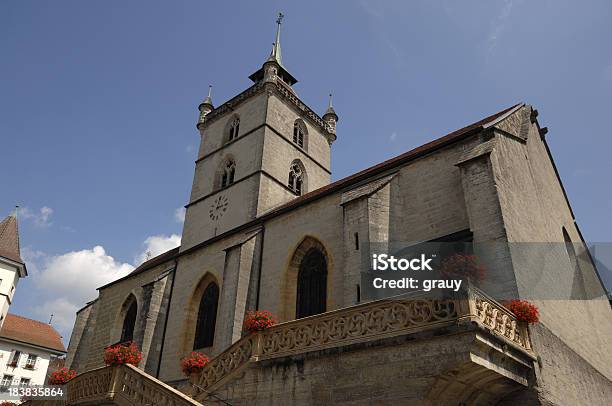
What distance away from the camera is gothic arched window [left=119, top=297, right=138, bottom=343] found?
21922 millimetres

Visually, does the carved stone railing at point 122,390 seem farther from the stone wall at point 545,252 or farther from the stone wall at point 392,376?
the stone wall at point 545,252

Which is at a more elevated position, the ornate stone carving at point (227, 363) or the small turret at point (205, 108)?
the small turret at point (205, 108)

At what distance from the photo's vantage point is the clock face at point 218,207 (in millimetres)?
22938

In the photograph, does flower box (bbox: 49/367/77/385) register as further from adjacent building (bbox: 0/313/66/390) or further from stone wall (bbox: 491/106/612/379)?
adjacent building (bbox: 0/313/66/390)

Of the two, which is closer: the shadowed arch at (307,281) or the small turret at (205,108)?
the shadowed arch at (307,281)

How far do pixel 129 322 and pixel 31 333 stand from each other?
734 inches

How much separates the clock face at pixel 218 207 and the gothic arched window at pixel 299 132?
5.93m

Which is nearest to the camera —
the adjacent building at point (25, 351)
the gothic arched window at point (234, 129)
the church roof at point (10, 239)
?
the gothic arched window at point (234, 129)

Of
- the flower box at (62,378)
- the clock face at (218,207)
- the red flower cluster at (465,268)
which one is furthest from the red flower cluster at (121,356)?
the clock face at (218,207)

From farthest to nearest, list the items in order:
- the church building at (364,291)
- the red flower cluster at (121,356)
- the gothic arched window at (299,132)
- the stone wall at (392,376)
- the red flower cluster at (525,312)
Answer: the gothic arched window at (299,132), the red flower cluster at (121,356), the red flower cluster at (525,312), the church building at (364,291), the stone wall at (392,376)

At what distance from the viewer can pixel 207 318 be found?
1814 cm

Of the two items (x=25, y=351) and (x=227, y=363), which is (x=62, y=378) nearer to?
(x=227, y=363)

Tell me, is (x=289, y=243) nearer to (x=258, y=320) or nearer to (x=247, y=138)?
(x=258, y=320)

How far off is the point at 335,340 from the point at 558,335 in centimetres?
539
